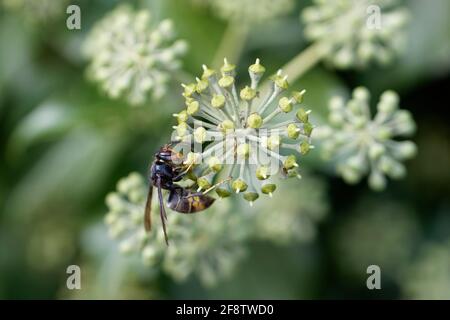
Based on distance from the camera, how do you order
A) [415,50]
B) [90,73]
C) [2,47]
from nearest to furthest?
[90,73], [415,50], [2,47]

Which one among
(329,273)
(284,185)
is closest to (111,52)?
(284,185)

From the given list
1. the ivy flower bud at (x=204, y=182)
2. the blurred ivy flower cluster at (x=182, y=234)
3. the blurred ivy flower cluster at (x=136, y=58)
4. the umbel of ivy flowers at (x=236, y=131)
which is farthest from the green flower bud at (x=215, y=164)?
the blurred ivy flower cluster at (x=136, y=58)

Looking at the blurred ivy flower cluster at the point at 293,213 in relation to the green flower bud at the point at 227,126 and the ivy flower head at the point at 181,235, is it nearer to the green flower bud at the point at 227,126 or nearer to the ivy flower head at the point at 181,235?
the ivy flower head at the point at 181,235

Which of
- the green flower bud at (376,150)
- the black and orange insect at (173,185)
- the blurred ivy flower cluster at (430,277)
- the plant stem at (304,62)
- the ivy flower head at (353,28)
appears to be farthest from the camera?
the blurred ivy flower cluster at (430,277)

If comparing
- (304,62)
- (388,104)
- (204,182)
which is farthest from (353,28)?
(204,182)

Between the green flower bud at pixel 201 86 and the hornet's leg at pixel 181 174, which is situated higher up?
the green flower bud at pixel 201 86

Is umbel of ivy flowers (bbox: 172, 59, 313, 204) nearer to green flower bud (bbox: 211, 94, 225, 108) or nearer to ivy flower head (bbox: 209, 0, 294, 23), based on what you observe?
green flower bud (bbox: 211, 94, 225, 108)

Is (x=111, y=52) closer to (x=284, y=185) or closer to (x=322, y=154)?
(x=322, y=154)
